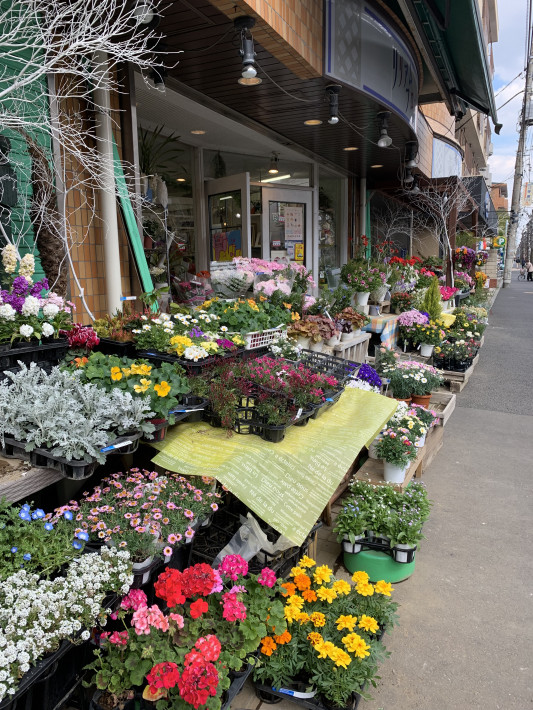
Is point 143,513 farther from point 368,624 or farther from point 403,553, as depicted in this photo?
point 403,553

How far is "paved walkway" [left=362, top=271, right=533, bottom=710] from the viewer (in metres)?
2.29

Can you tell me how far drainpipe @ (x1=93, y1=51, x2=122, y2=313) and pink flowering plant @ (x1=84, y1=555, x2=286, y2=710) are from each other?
2298 mm

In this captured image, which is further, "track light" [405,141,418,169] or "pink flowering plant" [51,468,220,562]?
"track light" [405,141,418,169]

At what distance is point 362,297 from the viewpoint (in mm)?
6941

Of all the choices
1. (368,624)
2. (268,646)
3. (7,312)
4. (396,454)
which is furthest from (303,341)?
(268,646)

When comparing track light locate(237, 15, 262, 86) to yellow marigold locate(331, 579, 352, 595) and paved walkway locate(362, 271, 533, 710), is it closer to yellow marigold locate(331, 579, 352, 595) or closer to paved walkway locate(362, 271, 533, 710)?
yellow marigold locate(331, 579, 352, 595)

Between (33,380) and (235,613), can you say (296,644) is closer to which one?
(235,613)

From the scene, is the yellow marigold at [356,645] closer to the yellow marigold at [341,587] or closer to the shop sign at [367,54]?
the yellow marigold at [341,587]

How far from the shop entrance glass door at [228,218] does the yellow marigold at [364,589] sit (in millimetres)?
5696

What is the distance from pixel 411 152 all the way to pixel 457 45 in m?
1.51

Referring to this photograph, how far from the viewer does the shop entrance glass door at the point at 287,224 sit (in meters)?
8.32

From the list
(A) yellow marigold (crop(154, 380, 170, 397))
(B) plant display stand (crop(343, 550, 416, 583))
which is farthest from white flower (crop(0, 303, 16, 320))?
(B) plant display stand (crop(343, 550, 416, 583))

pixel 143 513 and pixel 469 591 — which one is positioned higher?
pixel 143 513

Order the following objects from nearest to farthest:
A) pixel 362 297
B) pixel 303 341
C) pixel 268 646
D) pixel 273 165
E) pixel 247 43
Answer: pixel 268 646, pixel 247 43, pixel 303 341, pixel 362 297, pixel 273 165
